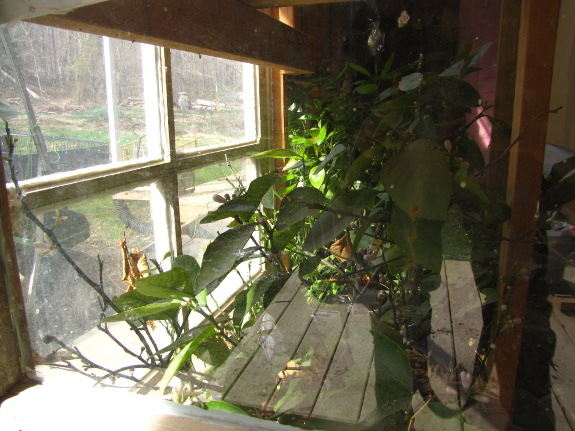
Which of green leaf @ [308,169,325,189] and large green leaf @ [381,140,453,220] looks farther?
green leaf @ [308,169,325,189]

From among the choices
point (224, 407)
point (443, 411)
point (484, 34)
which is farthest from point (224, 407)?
point (484, 34)

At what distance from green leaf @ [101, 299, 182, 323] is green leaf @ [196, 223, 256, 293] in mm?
49

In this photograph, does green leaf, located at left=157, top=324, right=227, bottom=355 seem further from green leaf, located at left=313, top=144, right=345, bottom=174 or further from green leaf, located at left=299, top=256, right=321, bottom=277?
green leaf, located at left=313, top=144, right=345, bottom=174

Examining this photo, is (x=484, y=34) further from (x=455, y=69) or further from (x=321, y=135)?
(x=321, y=135)

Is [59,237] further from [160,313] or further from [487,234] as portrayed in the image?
[487,234]

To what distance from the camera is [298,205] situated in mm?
510

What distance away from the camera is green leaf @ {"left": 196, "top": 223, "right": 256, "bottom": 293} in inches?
20.7

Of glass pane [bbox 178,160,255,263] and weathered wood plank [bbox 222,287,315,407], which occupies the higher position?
glass pane [bbox 178,160,255,263]

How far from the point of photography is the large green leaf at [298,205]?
0.51 m

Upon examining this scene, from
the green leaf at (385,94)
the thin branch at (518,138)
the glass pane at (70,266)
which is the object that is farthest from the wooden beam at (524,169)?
the glass pane at (70,266)

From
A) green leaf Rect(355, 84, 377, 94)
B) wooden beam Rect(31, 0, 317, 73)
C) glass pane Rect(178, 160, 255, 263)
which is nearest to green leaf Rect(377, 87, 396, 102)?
green leaf Rect(355, 84, 377, 94)

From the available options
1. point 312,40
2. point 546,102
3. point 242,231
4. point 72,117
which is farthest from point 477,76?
point 72,117

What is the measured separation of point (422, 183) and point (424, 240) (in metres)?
0.06

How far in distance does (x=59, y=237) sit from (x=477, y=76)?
1.55ft
